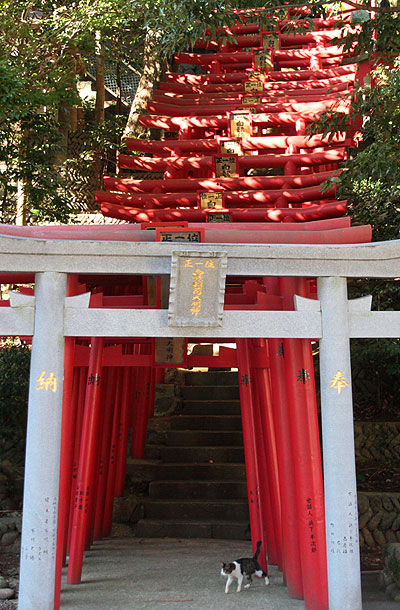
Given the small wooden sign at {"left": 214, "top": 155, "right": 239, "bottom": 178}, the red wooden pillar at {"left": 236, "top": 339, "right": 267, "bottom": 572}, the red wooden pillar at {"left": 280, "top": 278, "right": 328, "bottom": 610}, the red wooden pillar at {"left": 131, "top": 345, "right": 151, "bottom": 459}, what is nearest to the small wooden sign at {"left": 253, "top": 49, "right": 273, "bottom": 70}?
the small wooden sign at {"left": 214, "top": 155, "right": 239, "bottom": 178}

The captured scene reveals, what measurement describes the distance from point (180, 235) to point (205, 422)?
7428 millimetres

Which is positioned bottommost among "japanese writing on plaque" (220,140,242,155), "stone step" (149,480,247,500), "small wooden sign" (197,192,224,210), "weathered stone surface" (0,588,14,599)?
"weathered stone surface" (0,588,14,599)

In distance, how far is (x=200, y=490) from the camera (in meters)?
10.7

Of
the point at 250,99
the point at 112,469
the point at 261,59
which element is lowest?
the point at 112,469

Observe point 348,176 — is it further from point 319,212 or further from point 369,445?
point 369,445

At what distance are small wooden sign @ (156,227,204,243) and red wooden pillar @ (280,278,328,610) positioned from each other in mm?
1339

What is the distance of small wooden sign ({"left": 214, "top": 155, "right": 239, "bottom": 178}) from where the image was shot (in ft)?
29.5

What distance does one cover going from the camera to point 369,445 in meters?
11.7

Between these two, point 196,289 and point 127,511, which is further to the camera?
point 127,511

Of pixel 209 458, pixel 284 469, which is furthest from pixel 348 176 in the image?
pixel 209 458

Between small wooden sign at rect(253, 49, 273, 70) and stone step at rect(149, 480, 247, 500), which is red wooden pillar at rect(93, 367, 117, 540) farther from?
small wooden sign at rect(253, 49, 273, 70)

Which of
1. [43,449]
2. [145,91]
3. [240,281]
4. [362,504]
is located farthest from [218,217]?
[145,91]

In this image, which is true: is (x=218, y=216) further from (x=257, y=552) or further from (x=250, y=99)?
(x=257, y=552)

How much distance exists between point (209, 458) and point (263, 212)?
16.9ft
